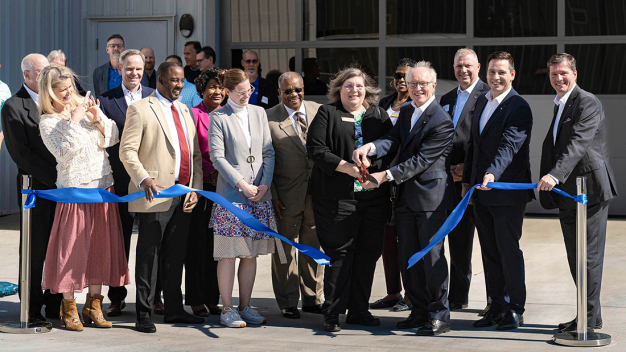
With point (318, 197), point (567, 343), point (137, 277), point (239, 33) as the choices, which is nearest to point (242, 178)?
point (318, 197)

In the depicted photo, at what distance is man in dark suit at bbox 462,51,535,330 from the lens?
549cm

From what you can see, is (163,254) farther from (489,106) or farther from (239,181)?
(489,106)

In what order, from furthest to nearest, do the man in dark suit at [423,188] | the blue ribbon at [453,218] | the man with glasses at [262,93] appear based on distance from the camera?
the man with glasses at [262,93]
the man in dark suit at [423,188]
the blue ribbon at [453,218]

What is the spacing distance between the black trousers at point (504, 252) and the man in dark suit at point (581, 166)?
332 mm

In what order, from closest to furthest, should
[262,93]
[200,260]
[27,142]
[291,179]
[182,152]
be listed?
[27,142]
[182,152]
[291,179]
[200,260]
[262,93]

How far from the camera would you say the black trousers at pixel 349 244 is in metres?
5.67

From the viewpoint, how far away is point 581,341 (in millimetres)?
5047

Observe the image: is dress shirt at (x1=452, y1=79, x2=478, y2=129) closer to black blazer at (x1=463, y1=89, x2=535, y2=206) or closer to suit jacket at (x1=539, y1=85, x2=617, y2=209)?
black blazer at (x1=463, y1=89, x2=535, y2=206)

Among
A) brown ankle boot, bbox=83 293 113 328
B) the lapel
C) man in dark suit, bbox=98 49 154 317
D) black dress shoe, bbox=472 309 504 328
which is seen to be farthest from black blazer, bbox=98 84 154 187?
black dress shoe, bbox=472 309 504 328

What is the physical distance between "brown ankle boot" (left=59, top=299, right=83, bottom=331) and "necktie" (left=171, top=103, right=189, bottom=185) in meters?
1.15

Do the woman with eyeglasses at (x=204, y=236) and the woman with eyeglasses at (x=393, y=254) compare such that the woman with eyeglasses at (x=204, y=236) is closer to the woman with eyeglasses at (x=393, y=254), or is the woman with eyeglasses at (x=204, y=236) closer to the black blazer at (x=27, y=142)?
the black blazer at (x=27, y=142)

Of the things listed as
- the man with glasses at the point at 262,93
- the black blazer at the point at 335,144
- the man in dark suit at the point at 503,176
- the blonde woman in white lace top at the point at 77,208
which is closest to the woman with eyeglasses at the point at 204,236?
the blonde woman in white lace top at the point at 77,208

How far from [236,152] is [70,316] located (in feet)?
5.36

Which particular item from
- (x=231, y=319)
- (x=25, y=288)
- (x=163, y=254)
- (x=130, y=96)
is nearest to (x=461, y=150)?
(x=231, y=319)
